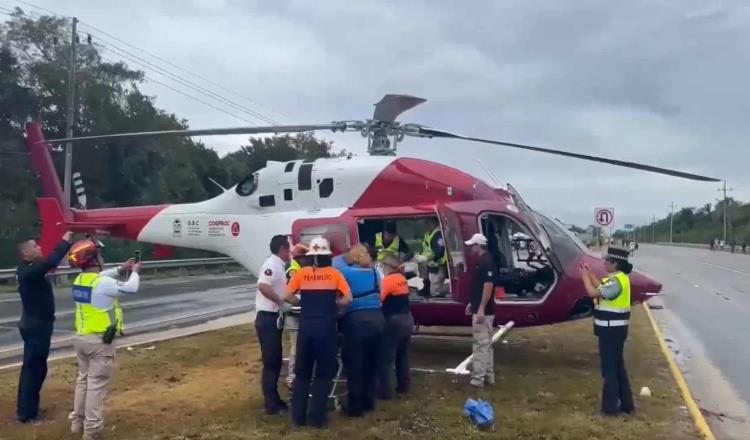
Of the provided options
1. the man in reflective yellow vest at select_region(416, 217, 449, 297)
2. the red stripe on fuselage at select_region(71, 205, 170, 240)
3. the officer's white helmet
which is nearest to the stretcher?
the officer's white helmet

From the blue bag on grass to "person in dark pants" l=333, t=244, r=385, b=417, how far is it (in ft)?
3.37

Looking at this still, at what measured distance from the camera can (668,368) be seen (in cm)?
1080

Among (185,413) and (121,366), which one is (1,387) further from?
(185,413)

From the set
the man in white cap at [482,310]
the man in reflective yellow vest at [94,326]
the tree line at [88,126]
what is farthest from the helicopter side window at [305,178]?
the tree line at [88,126]

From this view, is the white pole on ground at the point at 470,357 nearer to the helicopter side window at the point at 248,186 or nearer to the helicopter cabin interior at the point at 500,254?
the helicopter cabin interior at the point at 500,254

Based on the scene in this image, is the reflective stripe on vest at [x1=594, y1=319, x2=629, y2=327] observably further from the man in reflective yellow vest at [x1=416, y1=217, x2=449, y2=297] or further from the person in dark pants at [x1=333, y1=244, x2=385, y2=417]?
the man in reflective yellow vest at [x1=416, y1=217, x2=449, y2=297]

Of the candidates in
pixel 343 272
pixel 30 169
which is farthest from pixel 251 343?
pixel 30 169

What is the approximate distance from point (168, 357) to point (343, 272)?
4.48m

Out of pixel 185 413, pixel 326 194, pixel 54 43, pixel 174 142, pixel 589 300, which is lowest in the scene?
pixel 185 413

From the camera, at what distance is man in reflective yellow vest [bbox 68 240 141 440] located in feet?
22.1

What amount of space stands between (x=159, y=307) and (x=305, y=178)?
31.2ft

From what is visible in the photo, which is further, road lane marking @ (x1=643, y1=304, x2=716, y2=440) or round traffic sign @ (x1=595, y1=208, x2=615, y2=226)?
round traffic sign @ (x1=595, y1=208, x2=615, y2=226)

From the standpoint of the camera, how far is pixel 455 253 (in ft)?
32.8

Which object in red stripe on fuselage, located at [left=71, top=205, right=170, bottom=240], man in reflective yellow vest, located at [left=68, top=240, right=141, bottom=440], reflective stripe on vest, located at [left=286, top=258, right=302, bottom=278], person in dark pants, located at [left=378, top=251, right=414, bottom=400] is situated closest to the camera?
man in reflective yellow vest, located at [left=68, top=240, right=141, bottom=440]
